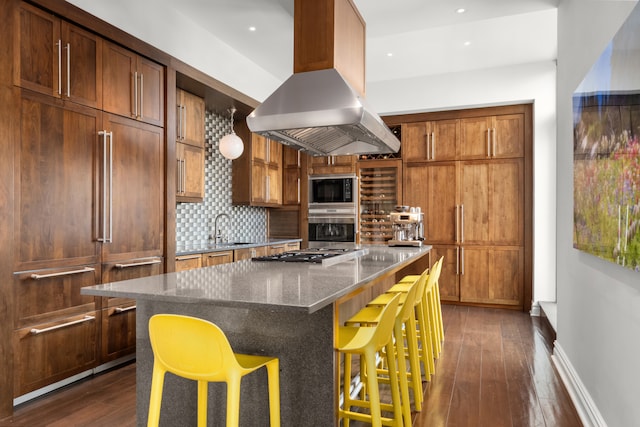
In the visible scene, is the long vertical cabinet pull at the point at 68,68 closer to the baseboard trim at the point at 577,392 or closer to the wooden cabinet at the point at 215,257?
the wooden cabinet at the point at 215,257

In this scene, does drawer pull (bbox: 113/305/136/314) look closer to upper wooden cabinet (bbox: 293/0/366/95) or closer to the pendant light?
the pendant light

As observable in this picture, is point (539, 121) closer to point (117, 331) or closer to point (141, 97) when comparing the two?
point (141, 97)

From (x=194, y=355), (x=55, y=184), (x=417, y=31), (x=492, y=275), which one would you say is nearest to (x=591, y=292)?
(x=194, y=355)

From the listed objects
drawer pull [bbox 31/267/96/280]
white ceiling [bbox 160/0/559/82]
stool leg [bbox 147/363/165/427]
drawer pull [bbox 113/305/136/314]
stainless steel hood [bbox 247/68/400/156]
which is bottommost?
drawer pull [bbox 113/305/136/314]

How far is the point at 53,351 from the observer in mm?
2775

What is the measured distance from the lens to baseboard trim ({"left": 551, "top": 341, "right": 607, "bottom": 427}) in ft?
7.27

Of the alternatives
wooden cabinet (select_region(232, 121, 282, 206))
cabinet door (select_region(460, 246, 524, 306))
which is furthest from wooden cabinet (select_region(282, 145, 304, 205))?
cabinet door (select_region(460, 246, 524, 306))

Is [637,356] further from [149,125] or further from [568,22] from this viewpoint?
[149,125]

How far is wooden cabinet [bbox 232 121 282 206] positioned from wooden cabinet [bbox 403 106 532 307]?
1.96m

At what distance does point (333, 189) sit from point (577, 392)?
13.5ft

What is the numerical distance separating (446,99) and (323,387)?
4.79 m

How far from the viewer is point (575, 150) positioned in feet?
8.70

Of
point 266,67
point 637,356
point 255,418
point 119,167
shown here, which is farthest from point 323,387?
point 266,67

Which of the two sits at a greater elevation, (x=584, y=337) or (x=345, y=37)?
(x=345, y=37)
